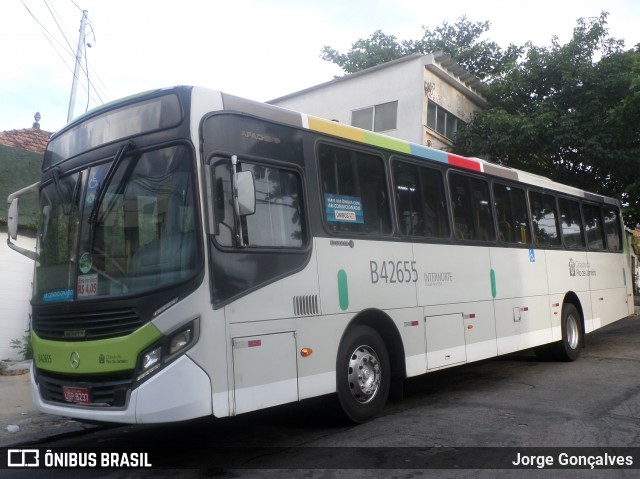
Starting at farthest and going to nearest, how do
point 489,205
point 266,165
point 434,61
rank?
point 434,61 < point 489,205 < point 266,165

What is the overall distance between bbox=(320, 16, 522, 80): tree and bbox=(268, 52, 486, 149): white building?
7292mm

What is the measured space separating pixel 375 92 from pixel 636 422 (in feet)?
58.5

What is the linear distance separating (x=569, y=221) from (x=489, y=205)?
3.34m

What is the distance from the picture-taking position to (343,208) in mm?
6559

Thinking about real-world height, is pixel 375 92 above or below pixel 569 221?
above

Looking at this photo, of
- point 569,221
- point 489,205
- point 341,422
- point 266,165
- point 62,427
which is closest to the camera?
point 266,165

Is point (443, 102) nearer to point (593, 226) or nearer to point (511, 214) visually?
point (593, 226)

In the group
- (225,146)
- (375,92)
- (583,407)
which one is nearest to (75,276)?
(225,146)

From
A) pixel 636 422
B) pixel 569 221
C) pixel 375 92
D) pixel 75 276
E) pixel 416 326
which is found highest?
pixel 375 92

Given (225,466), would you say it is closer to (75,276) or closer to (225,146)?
(75,276)

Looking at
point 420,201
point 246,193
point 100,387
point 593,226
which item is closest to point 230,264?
point 246,193

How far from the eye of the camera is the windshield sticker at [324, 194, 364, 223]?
6.40m

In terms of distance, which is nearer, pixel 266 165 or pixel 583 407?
pixel 266 165

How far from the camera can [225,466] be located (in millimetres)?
5234
